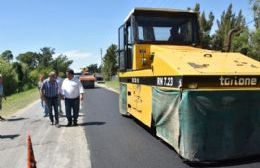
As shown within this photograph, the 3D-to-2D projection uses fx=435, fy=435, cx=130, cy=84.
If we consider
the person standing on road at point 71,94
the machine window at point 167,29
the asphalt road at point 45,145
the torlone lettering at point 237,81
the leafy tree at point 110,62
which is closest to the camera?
the torlone lettering at point 237,81

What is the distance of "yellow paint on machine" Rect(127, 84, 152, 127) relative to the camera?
1007 centimetres

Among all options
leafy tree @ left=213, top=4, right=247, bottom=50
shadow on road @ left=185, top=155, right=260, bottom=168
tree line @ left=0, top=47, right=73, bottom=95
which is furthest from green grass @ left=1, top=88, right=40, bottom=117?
leafy tree @ left=213, top=4, right=247, bottom=50

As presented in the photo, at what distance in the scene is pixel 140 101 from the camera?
438 inches

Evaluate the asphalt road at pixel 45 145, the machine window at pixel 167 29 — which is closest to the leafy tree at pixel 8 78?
the asphalt road at pixel 45 145

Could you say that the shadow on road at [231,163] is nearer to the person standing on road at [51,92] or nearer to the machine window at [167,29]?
the machine window at [167,29]

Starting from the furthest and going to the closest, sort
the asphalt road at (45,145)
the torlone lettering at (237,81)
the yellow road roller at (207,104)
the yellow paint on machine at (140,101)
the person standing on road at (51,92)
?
the person standing on road at (51,92)
the yellow paint on machine at (140,101)
the asphalt road at (45,145)
the torlone lettering at (237,81)
the yellow road roller at (207,104)

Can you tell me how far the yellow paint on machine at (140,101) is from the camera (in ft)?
33.0

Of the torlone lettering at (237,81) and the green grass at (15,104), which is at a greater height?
the torlone lettering at (237,81)

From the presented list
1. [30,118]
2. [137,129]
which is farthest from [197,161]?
[30,118]

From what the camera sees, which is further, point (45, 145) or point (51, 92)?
point (51, 92)

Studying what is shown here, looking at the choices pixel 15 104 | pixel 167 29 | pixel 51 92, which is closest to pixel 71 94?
pixel 51 92

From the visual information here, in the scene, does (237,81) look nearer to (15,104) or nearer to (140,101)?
(140,101)

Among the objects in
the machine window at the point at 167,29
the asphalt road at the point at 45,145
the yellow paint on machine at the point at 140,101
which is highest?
the machine window at the point at 167,29

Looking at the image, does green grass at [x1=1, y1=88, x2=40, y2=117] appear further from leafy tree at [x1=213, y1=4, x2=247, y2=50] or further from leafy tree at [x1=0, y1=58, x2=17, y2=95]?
leafy tree at [x1=213, y1=4, x2=247, y2=50]
